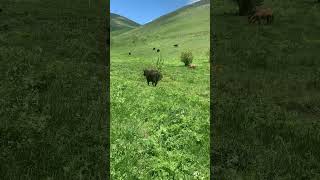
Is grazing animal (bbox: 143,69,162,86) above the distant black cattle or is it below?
below

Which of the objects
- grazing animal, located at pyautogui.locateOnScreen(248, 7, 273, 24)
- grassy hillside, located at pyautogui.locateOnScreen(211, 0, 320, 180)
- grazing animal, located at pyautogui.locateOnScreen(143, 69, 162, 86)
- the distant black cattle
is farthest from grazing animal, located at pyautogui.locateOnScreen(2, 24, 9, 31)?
grazing animal, located at pyautogui.locateOnScreen(248, 7, 273, 24)

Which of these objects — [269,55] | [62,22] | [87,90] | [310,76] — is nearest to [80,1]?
[62,22]

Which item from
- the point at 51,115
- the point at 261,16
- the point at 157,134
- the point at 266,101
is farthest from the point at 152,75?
the point at 261,16

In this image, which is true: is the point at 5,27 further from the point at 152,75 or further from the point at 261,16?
the point at 261,16

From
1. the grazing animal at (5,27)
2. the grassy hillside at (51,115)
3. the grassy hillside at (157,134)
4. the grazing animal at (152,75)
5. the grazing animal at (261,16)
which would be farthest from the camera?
the grazing animal at (261,16)

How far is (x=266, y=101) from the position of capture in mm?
20391

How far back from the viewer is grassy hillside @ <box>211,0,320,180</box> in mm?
13086

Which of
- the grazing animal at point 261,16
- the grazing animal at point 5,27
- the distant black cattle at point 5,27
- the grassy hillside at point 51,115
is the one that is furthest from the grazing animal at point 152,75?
the grazing animal at point 261,16

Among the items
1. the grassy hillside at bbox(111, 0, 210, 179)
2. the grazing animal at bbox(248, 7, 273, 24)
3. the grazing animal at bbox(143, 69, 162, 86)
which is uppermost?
the grazing animal at bbox(248, 7, 273, 24)

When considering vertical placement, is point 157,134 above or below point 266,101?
below

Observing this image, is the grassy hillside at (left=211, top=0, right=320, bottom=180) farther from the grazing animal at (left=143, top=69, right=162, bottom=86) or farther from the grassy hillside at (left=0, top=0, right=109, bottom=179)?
the grassy hillside at (left=0, top=0, right=109, bottom=179)

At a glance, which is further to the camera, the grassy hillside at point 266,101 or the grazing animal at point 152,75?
the grazing animal at point 152,75

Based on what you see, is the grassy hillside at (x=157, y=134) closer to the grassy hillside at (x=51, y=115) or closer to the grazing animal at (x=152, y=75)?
the grassy hillside at (x=51, y=115)

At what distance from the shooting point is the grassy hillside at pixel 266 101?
42.9 ft
